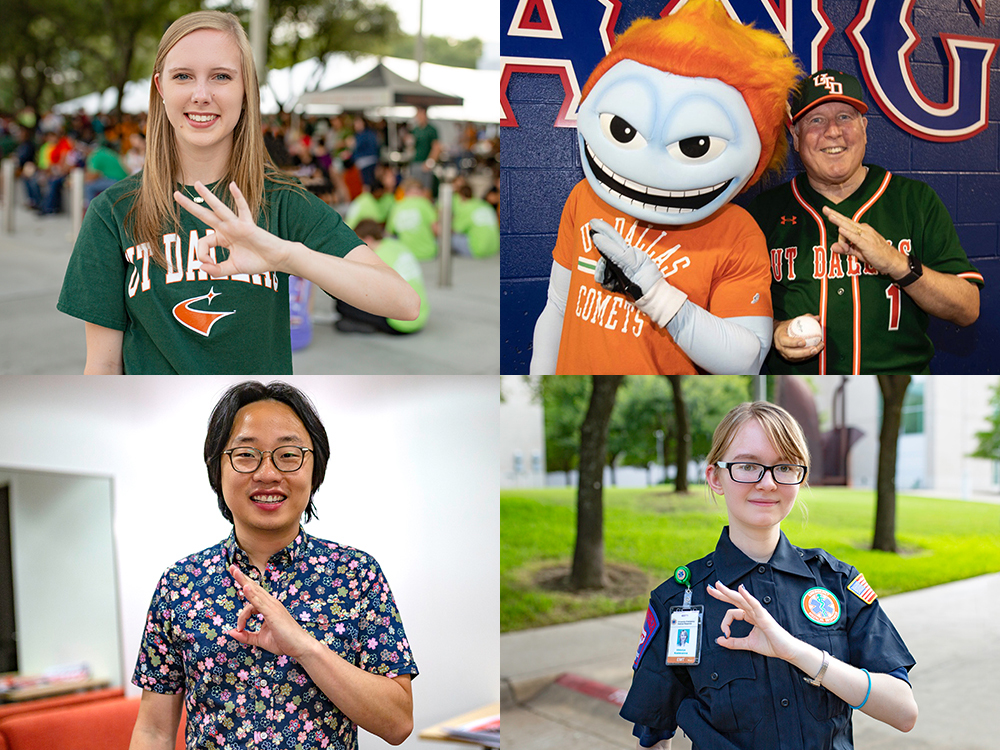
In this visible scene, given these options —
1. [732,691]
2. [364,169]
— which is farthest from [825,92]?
[364,169]

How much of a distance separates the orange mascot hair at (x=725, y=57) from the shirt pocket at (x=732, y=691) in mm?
1317

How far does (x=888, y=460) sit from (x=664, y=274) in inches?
92.8

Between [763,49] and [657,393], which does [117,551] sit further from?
[657,393]

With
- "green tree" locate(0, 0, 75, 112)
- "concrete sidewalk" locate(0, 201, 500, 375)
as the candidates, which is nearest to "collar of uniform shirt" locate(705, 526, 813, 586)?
"concrete sidewalk" locate(0, 201, 500, 375)

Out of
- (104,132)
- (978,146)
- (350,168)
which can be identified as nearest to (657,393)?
(978,146)

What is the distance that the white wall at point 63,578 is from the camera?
361 cm

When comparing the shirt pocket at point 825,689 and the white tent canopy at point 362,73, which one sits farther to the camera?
the white tent canopy at point 362,73

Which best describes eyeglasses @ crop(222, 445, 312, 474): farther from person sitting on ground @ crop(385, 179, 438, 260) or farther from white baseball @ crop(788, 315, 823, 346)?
person sitting on ground @ crop(385, 179, 438, 260)

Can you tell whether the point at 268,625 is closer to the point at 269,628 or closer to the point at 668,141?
the point at 269,628

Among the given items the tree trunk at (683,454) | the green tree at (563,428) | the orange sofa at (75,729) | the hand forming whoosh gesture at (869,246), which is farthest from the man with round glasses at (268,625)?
the green tree at (563,428)

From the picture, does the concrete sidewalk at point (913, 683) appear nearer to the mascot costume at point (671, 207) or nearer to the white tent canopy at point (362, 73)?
the mascot costume at point (671, 207)

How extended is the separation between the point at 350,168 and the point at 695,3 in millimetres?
8555

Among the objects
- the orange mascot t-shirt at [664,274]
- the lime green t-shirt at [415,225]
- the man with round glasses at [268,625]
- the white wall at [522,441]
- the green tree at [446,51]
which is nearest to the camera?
the man with round glasses at [268,625]

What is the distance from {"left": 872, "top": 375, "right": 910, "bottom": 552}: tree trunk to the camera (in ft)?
9.67
